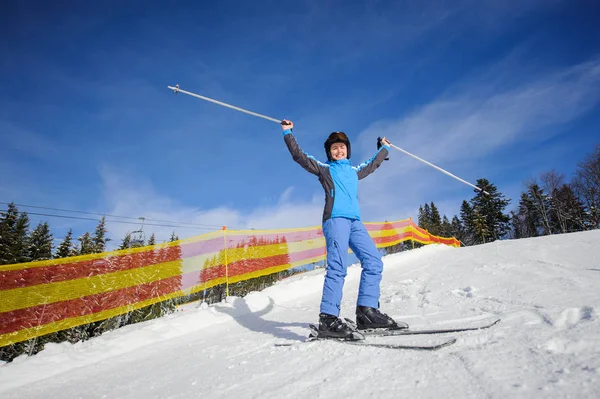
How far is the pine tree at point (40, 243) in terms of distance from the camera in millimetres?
30031

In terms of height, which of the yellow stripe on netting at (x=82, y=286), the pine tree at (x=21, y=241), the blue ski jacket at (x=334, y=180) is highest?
the pine tree at (x=21, y=241)

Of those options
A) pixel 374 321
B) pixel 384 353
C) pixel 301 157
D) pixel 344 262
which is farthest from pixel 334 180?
pixel 384 353

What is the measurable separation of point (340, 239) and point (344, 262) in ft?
0.79

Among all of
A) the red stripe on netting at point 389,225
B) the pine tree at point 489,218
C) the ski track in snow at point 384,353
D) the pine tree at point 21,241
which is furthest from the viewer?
the pine tree at point 489,218

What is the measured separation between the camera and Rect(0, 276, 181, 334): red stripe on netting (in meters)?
5.92

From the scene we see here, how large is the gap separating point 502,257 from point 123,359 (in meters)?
7.80

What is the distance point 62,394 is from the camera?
2.81 m

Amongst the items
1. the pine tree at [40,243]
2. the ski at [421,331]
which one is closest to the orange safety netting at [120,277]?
the ski at [421,331]

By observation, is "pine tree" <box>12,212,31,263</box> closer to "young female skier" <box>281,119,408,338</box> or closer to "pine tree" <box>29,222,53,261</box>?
"pine tree" <box>29,222,53,261</box>

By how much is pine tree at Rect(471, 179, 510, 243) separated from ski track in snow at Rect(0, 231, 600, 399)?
44761mm

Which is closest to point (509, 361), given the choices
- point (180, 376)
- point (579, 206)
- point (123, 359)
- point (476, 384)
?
point (476, 384)

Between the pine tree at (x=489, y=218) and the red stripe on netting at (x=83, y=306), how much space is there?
47.8 metres

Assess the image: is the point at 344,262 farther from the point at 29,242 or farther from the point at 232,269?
the point at 29,242

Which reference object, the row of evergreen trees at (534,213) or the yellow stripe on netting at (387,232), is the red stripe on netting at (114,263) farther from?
the row of evergreen trees at (534,213)
